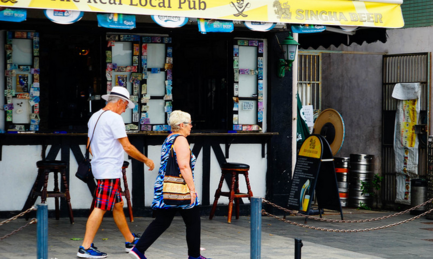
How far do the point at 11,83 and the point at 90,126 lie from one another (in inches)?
118

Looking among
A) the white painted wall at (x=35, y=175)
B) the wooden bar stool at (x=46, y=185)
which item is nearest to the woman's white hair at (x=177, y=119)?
the wooden bar stool at (x=46, y=185)

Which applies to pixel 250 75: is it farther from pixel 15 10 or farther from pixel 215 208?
pixel 15 10

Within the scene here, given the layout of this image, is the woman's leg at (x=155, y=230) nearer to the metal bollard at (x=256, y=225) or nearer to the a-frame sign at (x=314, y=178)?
the metal bollard at (x=256, y=225)

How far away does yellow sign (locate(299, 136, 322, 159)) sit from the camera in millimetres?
10148

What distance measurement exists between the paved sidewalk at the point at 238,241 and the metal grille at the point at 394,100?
1964 millimetres

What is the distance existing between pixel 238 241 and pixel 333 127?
4128mm

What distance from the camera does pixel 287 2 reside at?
848 centimetres

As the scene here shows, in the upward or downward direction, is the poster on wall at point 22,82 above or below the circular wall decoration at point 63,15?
below

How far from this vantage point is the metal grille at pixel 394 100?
1190 centimetres

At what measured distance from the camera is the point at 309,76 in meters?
12.4

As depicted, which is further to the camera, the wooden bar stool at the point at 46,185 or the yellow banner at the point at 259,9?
the wooden bar stool at the point at 46,185

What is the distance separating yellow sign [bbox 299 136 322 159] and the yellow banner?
2214 mm

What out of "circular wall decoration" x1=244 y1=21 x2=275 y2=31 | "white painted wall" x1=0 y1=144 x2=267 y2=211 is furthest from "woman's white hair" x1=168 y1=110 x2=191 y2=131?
"white painted wall" x1=0 y1=144 x2=267 y2=211

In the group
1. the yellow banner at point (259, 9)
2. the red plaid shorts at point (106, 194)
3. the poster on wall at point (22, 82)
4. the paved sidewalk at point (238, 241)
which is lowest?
the paved sidewalk at point (238, 241)
